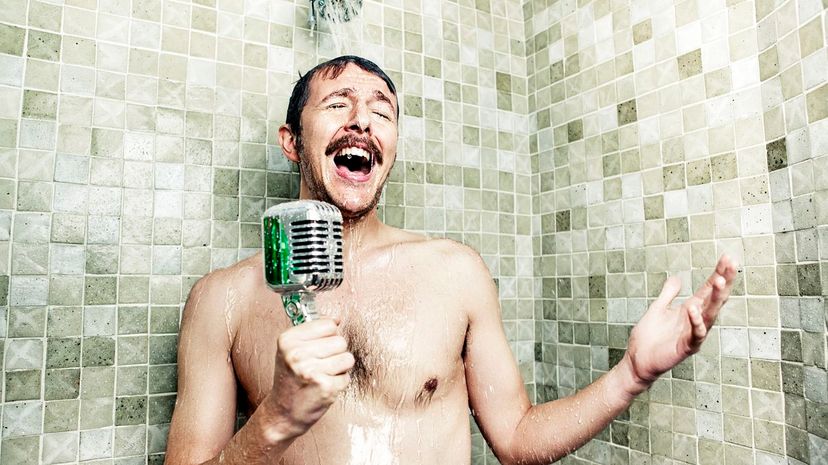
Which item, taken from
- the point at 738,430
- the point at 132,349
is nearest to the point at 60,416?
the point at 132,349

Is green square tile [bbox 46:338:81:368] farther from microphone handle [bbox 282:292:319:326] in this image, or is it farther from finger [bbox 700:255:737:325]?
finger [bbox 700:255:737:325]

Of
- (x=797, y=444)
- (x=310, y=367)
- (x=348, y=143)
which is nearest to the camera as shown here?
(x=310, y=367)

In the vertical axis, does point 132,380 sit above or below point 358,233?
below

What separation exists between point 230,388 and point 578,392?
0.62m

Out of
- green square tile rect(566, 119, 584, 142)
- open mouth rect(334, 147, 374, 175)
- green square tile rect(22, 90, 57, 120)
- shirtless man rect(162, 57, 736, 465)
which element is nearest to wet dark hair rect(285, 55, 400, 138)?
shirtless man rect(162, 57, 736, 465)

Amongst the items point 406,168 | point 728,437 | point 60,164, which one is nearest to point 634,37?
point 406,168

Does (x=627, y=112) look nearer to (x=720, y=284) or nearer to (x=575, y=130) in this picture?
(x=575, y=130)

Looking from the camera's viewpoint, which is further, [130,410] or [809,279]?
[130,410]

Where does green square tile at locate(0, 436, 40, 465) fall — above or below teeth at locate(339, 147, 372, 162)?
below

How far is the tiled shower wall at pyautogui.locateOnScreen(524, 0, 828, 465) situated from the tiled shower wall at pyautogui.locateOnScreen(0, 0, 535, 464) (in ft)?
1.24

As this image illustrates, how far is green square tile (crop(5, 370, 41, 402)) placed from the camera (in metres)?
1.05

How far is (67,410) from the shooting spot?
109cm

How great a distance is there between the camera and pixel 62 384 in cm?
109

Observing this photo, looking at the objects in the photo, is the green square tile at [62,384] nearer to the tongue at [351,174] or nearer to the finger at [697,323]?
the tongue at [351,174]
